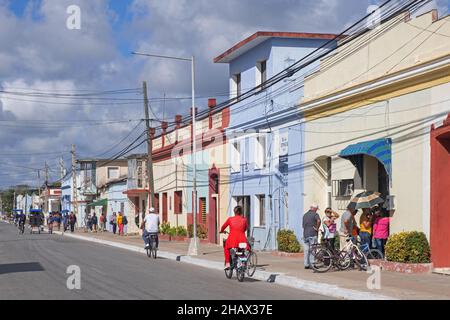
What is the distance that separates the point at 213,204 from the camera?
35969 millimetres

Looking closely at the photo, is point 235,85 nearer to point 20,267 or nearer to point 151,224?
point 151,224

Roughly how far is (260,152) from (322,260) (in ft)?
39.3

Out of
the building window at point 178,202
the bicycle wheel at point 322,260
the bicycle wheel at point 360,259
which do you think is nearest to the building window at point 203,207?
the building window at point 178,202

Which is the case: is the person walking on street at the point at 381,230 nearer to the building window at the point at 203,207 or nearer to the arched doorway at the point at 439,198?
the arched doorway at the point at 439,198

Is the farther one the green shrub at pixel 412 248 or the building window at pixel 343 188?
the building window at pixel 343 188

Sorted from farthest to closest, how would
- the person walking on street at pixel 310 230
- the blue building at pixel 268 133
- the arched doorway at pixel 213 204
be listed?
the arched doorway at pixel 213 204
the blue building at pixel 268 133
the person walking on street at pixel 310 230

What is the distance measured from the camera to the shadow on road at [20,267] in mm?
19141

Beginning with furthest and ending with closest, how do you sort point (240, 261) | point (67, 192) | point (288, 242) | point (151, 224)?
point (67, 192)
point (151, 224)
point (288, 242)
point (240, 261)

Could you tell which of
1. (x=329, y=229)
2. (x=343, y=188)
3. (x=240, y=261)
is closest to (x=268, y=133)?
(x=343, y=188)

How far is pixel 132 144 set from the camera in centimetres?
4578

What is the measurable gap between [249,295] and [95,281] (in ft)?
13.2

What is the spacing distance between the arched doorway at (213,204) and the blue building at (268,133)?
2021 millimetres
